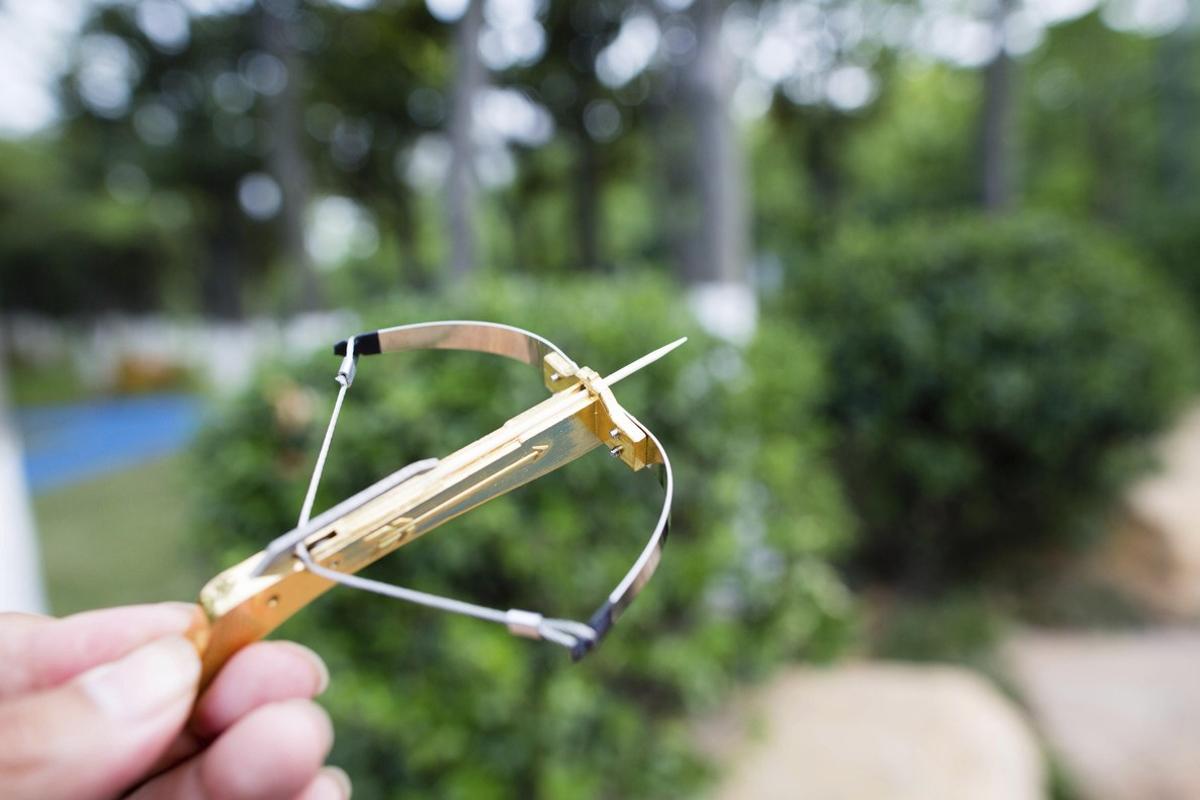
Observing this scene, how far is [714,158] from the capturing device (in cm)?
368

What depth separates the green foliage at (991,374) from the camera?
358 centimetres

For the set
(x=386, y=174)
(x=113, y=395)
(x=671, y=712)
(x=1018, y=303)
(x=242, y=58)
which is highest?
(x=242, y=58)

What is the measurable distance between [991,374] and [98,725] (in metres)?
3.79

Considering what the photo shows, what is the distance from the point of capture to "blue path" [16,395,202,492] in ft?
25.3

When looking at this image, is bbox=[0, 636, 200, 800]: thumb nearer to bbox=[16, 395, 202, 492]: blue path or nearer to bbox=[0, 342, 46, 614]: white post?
bbox=[0, 342, 46, 614]: white post

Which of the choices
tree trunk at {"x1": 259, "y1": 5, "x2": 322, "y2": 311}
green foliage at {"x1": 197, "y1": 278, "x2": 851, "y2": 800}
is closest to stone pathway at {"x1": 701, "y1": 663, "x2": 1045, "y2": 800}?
green foliage at {"x1": 197, "y1": 278, "x2": 851, "y2": 800}

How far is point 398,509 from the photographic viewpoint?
1.85 ft

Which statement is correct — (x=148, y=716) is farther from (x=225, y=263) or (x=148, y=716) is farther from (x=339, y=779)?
(x=225, y=263)

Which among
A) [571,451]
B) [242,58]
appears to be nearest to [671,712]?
[571,451]

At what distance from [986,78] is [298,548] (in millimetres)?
7535

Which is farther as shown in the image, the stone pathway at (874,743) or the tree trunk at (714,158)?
the tree trunk at (714,158)

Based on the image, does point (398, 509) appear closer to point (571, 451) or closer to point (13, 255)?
point (571, 451)

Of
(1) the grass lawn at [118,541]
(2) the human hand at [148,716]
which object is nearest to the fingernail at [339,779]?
(2) the human hand at [148,716]

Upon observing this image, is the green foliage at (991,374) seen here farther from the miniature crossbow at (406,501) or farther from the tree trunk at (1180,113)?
the tree trunk at (1180,113)
